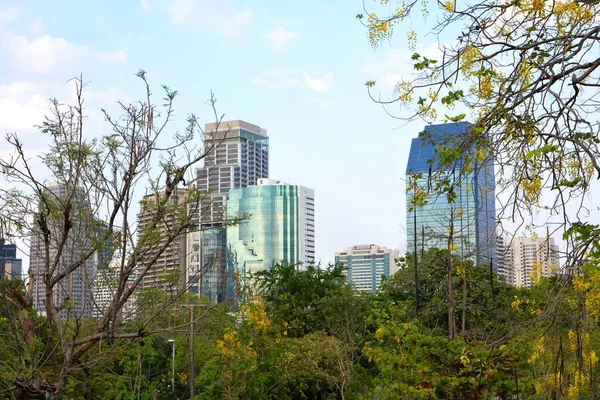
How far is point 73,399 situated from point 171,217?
20.6ft

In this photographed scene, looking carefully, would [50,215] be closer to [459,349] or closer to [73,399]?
[459,349]

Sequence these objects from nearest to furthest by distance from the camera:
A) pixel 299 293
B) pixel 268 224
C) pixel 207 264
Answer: pixel 207 264
pixel 299 293
pixel 268 224

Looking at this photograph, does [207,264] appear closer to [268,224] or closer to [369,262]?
[268,224]

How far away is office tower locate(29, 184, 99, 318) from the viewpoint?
679cm

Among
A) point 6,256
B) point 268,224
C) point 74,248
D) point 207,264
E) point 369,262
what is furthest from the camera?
point 369,262

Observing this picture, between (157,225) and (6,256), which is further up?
(157,225)

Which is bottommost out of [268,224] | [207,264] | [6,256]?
[207,264]

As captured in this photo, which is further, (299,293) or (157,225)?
(299,293)

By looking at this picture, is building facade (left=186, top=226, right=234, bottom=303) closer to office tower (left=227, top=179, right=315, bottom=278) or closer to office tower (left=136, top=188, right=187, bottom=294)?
office tower (left=136, top=188, right=187, bottom=294)

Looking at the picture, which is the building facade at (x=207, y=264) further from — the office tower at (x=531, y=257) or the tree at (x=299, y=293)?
the office tower at (x=531, y=257)

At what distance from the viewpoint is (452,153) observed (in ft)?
13.5

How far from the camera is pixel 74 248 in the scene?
6969 mm

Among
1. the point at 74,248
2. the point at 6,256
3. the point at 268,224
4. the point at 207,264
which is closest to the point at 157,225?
the point at 207,264

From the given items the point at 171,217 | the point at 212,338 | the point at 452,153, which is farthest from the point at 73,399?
the point at 452,153
